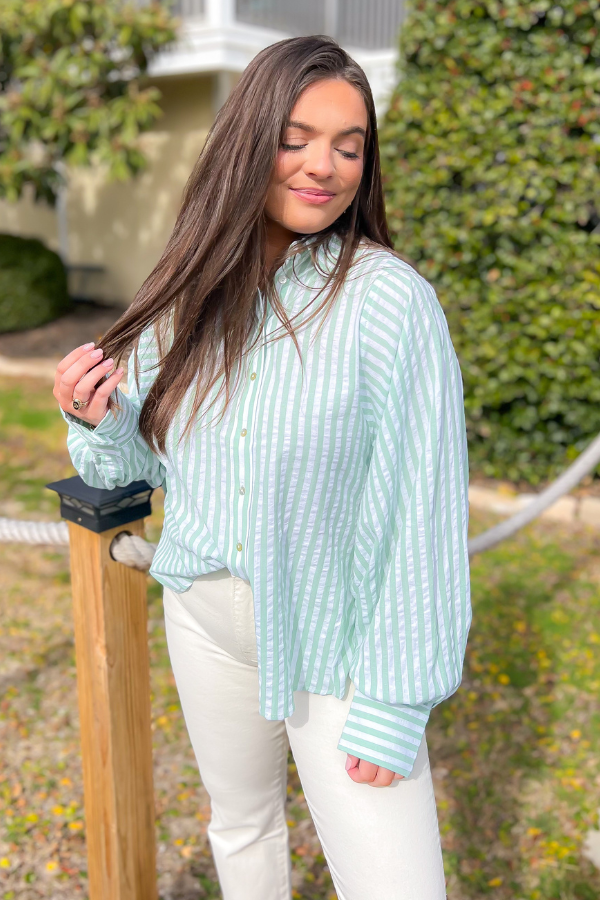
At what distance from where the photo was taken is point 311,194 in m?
1.39

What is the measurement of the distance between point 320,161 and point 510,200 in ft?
12.9

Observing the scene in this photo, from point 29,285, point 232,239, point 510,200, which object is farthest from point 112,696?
point 29,285

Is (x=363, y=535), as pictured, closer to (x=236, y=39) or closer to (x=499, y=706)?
(x=499, y=706)

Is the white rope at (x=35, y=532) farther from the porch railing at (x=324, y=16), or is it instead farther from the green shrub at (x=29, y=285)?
the porch railing at (x=324, y=16)

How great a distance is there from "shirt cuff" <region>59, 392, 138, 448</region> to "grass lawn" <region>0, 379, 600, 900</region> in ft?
5.24

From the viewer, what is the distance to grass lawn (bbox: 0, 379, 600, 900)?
8.15ft

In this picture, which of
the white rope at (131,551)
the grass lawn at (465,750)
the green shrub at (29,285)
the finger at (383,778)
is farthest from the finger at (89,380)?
the green shrub at (29,285)

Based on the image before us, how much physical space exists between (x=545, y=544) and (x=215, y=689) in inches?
142

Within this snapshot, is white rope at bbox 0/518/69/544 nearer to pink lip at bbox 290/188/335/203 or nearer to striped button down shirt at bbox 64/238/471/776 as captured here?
striped button down shirt at bbox 64/238/471/776

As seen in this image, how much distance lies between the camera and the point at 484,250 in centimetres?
514

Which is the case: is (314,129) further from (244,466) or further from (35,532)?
(35,532)

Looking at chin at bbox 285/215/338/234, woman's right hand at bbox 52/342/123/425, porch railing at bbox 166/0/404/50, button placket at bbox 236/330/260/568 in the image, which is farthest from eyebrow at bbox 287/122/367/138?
porch railing at bbox 166/0/404/50

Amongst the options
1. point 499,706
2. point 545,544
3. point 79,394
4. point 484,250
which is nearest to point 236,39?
point 484,250

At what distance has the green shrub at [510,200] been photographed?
4777 mm
